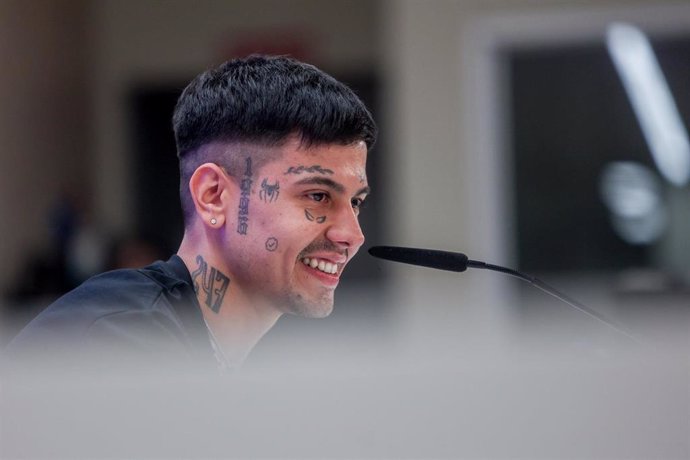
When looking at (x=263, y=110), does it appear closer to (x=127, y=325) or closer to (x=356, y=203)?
(x=356, y=203)

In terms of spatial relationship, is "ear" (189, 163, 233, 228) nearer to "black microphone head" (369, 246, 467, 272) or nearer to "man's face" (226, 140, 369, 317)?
"man's face" (226, 140, 369, 317)

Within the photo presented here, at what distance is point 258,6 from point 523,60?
137 cm

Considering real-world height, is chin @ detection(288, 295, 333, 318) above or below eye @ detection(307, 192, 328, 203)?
below

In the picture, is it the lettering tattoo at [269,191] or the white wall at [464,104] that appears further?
the white wall at [464,104]

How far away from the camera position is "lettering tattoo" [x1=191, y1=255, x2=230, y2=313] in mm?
1159

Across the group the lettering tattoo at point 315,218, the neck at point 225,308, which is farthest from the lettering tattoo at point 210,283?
the lettering tattoo at point 315,218

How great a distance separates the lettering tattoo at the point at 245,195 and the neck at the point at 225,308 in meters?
0.05

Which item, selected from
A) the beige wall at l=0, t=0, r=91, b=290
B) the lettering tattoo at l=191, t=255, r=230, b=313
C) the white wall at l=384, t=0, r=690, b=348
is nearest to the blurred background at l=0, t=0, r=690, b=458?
the white wall at l=384, t=0, r=690, b=348

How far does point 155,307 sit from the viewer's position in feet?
3.68

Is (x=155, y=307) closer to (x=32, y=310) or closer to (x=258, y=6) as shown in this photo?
(x=32, y=310)

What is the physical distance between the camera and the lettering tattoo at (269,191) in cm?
112

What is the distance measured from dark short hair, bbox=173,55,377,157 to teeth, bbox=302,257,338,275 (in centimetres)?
11

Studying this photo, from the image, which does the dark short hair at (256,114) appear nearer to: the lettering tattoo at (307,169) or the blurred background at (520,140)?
the lettering tattoo at (307,169)

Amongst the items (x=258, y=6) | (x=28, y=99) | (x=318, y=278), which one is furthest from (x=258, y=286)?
(x=258, y=6)
